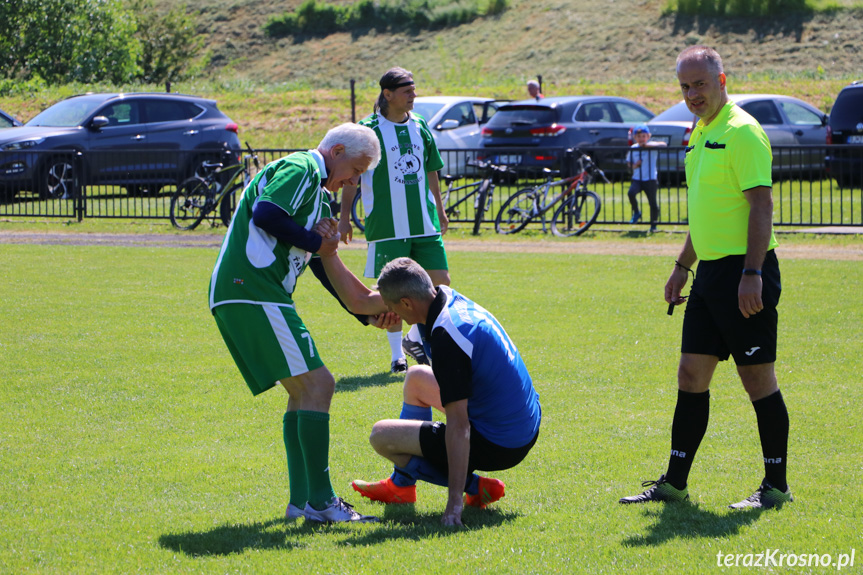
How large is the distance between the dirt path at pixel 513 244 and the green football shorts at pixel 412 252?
22.0 feet

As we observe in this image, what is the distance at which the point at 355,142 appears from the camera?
465 centimetres

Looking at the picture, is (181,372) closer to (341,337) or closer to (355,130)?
(341,337)

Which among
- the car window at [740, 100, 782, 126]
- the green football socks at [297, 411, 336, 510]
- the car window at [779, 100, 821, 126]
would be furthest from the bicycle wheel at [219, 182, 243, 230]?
the green football socks at [297, 411, 336, 510]

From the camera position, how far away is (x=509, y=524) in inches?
174

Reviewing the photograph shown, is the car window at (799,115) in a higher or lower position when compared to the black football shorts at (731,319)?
higher

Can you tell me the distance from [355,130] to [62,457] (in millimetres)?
2386

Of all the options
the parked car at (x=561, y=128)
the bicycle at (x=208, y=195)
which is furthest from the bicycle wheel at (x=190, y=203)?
the parked car at (x=561, y=128)

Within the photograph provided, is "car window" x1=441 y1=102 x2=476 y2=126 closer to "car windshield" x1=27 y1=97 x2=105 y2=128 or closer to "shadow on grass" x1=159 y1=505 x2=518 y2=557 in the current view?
"car windshield" x1=27 y1=97 x2=105 y2=128

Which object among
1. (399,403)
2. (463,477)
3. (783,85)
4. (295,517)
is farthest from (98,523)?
(783,85)

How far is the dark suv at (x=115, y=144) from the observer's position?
18.6 metres

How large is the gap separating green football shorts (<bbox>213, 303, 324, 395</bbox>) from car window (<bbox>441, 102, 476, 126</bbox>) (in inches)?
704

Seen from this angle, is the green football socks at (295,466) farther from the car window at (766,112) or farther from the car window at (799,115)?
the car window at (799,115)

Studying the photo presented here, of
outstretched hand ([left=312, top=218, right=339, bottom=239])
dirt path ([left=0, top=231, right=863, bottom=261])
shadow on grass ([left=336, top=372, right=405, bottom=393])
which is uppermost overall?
outstretched hand ([left=312, top=218, right=339, bottom=239])

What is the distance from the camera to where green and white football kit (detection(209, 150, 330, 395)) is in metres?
4.52
